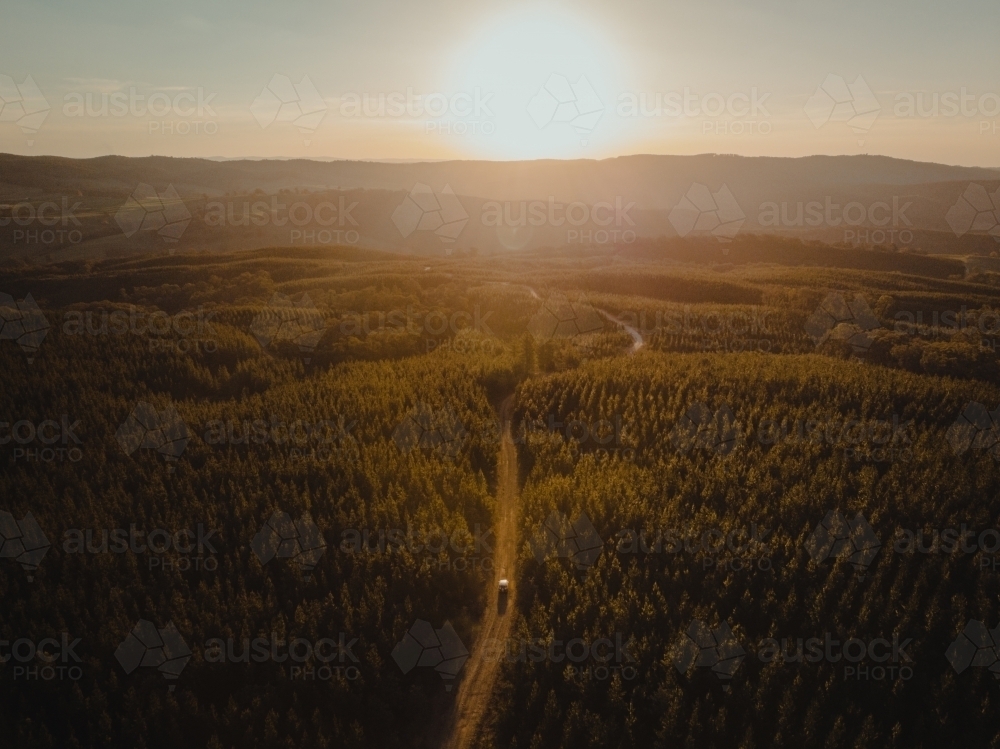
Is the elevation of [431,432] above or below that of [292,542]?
above

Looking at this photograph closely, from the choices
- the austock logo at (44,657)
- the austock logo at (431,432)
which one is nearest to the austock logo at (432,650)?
the austock logo at (44,657)

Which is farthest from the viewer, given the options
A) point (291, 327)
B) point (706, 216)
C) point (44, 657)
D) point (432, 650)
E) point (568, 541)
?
point (706, 216)

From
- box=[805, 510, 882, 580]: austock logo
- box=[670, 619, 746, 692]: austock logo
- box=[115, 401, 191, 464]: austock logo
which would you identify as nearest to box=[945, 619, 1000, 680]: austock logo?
box=[805, 510, 882, 580]: austock logo

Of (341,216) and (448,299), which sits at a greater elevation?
(341,216)

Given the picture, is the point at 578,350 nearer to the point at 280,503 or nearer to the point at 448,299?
the point at 448,299

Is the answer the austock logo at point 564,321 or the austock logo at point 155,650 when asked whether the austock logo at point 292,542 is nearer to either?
the austock logo at point 155,650

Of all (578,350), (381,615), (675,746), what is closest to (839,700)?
(675,746)

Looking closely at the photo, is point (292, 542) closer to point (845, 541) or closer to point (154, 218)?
point (845, 541)

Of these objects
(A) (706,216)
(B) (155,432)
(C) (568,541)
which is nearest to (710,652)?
(C) (568,541)
